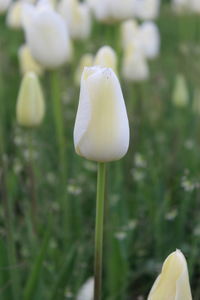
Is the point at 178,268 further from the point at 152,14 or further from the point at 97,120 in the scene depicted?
the point at 152,14

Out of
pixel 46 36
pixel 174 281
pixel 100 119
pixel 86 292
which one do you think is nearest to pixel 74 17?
pixel 46 36

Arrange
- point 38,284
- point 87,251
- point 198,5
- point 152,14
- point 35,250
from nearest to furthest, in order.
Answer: point 38,284
point 35,250
point 87,251
point 198,5
point 152,14

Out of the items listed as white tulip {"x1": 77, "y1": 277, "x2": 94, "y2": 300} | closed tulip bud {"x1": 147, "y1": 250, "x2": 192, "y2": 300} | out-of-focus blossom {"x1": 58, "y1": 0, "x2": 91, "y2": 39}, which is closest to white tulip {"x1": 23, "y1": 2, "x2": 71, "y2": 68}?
out-of-focus blossom {"x1": 58, "y1": 0, "x2": 91, "y2": 39}

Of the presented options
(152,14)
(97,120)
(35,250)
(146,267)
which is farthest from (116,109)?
(152,14)

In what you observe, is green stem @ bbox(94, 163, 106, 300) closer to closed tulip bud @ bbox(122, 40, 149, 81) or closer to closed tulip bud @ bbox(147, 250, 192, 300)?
closed tulip bud @ bbox(147, 250, 192, 300)

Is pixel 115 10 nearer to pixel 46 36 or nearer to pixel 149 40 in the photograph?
pixel 46 36

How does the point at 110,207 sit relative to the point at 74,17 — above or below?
below
